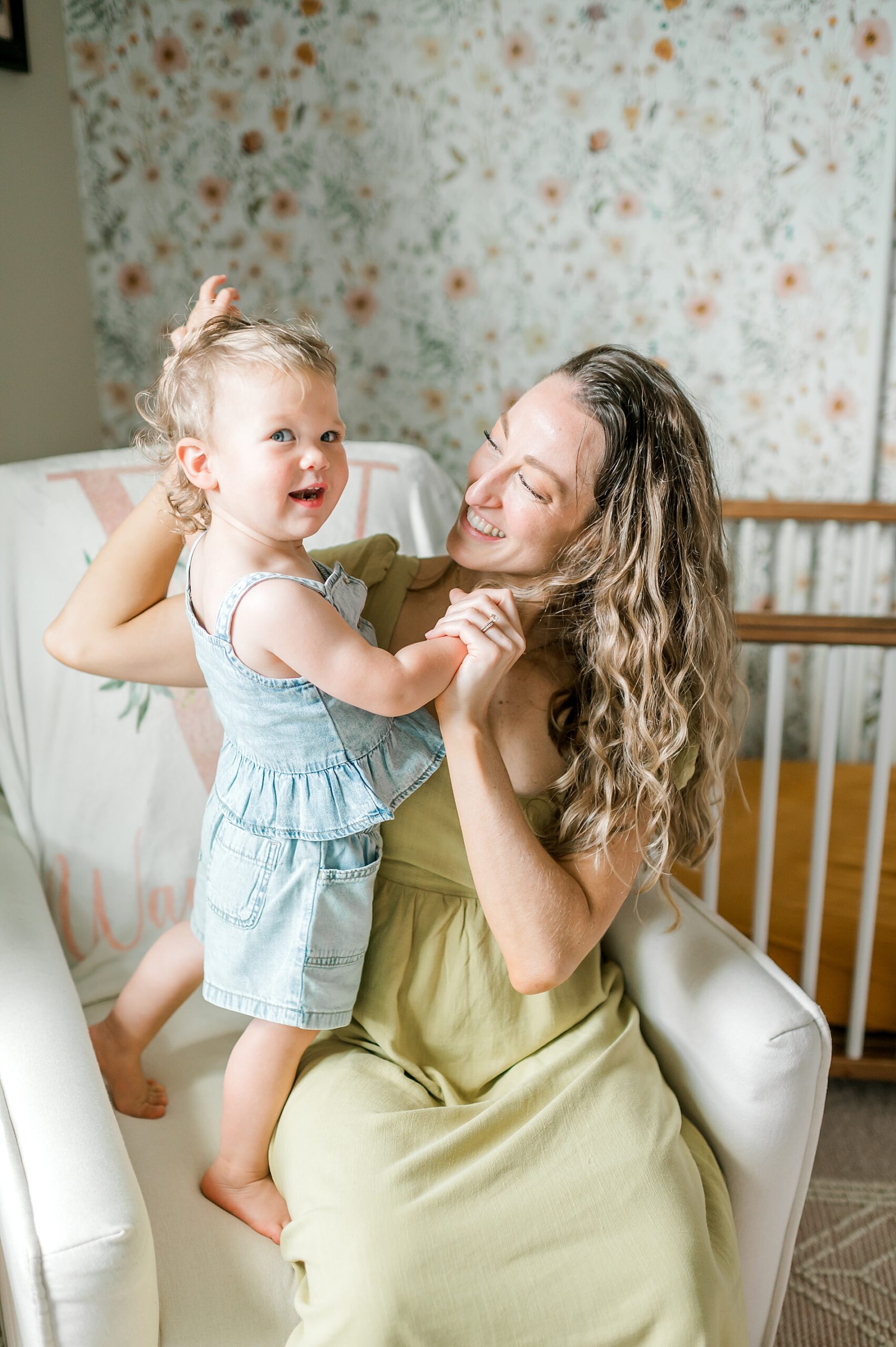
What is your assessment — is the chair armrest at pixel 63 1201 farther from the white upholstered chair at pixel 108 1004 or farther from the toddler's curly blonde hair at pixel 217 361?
the toddler's curly blonde hair at pixel 217 361

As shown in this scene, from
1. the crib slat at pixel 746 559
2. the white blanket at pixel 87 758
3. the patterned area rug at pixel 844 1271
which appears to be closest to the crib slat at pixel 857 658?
the crib slat at pixel 746 559

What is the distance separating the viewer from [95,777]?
1.26 m

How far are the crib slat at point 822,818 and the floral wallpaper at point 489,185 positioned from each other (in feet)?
3.08

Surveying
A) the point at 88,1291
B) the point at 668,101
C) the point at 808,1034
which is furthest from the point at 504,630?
the point at 668,101

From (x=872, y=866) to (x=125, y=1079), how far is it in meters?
1.15

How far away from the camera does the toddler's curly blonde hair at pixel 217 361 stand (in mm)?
772

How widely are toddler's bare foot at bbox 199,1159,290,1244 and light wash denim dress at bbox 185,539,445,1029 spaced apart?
17 centimetres

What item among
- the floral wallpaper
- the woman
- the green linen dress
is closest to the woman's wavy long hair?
the woman

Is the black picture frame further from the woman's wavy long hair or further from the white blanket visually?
the woman's wavy long hair

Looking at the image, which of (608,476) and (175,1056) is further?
(175,1056)

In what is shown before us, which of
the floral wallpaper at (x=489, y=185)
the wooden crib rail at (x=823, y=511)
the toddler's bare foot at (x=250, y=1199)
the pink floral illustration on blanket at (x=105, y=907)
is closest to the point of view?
the toddler's bare foot at (x=250, y=1199)

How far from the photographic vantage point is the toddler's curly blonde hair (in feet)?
2.53

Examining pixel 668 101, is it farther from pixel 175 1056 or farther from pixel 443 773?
pixel 175 1056

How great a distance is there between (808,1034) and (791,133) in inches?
71.8
